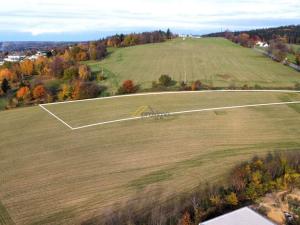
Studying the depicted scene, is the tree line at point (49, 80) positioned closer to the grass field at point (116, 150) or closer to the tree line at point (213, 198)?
the grass field at point (116, 150)

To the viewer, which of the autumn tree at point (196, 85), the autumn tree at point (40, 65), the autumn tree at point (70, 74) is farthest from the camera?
the autumn tree at point (40, 65)

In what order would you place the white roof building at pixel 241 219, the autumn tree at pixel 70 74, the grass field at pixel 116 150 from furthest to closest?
the autumn tree at pixel 70 74
the grass field at pixel 116 150
the white roof building at pixel 241 219

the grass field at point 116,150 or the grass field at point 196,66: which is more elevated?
the grass field at point 196,66

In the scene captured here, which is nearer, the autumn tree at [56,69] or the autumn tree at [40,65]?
the autumn tree at [56,69]

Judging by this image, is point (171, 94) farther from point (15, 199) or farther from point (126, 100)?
point (15, 199)

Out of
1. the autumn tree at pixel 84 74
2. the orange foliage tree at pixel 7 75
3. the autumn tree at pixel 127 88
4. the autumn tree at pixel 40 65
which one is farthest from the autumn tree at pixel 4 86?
the autumn tree at pixel 127 88

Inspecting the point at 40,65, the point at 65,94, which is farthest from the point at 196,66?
the point at 40,65

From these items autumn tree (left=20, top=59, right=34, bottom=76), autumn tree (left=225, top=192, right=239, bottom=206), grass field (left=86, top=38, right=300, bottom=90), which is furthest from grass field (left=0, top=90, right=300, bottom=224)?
autumn tree (left=20, top=59, right=34, bottom=76)
